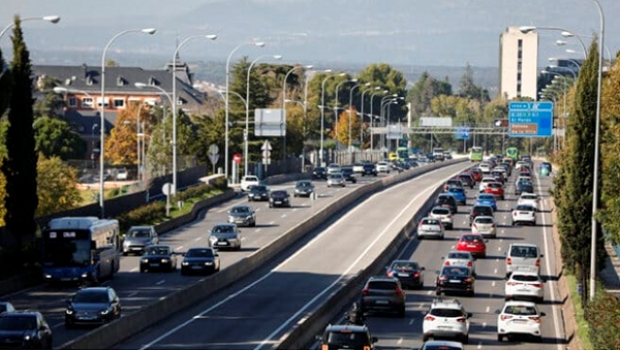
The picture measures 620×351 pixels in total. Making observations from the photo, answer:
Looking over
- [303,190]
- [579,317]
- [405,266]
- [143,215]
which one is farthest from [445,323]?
[303,190]

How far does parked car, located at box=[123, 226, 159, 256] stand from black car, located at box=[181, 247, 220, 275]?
9.06 metres

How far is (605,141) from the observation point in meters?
59.3

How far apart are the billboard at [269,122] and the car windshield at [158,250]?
64.3 metres

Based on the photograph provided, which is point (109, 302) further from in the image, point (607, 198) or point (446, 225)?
point (446, 225)

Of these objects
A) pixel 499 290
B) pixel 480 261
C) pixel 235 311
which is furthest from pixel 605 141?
pixel 235 311

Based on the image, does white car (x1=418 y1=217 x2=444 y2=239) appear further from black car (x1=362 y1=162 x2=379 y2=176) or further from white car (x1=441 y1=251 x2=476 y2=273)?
black car (x1=362 y1=162 x2=379 y2=176)

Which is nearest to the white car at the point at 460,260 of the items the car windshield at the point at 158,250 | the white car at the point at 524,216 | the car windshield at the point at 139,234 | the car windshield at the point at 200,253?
the car windshield at the point at 200,253

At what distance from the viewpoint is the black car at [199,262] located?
5653cm

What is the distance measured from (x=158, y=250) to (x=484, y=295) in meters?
13.4

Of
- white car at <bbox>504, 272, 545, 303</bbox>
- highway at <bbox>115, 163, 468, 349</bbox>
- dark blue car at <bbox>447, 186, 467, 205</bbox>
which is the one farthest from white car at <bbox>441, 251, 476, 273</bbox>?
dark blue car at <bbox>447, 186, 467, 205</bbox>

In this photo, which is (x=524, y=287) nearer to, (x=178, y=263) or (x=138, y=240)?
(x=178, y=263)

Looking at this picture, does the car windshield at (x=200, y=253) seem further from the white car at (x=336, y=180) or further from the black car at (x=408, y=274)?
the white car at (x=336, y=180)

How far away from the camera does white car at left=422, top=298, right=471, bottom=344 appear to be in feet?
134

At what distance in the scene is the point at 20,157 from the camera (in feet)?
189
